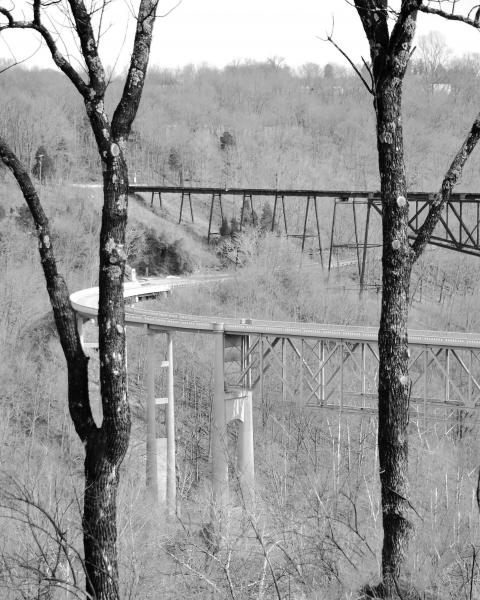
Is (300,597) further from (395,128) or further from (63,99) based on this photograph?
(63,99)

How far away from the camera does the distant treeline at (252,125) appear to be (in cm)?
9038

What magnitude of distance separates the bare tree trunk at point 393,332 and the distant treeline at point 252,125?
64.5 m

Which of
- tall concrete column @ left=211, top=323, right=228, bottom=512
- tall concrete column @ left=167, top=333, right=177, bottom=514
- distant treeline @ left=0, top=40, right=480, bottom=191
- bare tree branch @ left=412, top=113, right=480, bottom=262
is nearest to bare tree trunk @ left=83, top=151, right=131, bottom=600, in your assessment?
bare tree branch @ left=412, top=113, right=480, bottom=262

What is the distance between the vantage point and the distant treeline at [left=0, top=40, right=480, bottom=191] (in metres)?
90.4

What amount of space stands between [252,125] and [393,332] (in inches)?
4666

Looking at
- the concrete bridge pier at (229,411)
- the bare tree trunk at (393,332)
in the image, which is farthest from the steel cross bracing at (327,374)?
the bare tree trunk at (393,332)

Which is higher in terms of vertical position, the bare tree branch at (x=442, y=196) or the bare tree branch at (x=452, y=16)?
the bare tree branch at (x=452, y=16)

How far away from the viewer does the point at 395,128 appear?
24.5 ft

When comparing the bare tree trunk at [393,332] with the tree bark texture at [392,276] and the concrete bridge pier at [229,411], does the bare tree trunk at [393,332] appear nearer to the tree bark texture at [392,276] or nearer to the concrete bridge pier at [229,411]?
the tree bark texture at [392,276]

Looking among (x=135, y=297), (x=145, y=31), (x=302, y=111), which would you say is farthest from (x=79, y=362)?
(x=302, y=111)

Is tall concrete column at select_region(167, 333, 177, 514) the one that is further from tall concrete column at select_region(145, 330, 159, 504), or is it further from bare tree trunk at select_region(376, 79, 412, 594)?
bare tree trunk at select_region(376, 79, 412, 594)

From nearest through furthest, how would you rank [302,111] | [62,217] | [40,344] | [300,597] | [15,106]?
[300,597] < [40,344] < [62,217] < [15,106] < [302,111]

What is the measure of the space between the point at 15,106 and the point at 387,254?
3680 inches

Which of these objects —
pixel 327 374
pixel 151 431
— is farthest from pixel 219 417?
pixel 327 374
